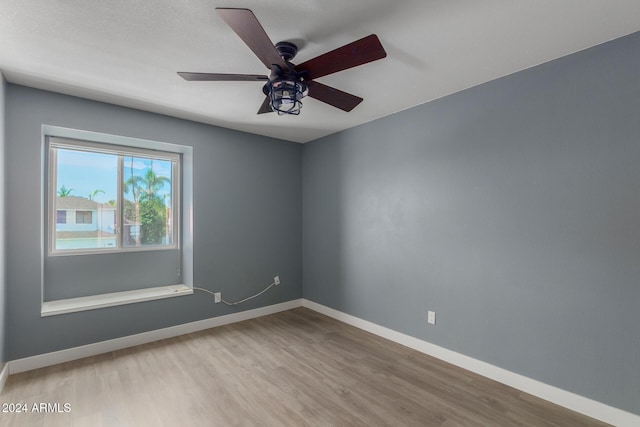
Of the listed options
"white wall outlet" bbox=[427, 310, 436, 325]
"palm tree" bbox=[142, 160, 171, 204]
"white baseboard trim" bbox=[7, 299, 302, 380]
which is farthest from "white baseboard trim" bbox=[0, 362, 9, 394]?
"white wall outlet" bbox=[427, 310, 436, 325]

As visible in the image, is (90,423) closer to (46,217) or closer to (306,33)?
(46,217)

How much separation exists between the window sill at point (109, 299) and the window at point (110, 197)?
49 centimetres

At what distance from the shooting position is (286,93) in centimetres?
186

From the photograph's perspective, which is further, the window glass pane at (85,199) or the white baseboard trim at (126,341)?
Answer: the window glass pane at (85,199)

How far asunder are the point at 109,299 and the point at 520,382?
3814mm

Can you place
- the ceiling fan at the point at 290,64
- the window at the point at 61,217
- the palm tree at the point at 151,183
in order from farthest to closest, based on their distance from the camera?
the palm tree at the point at 151,183
the window at the point at 61,217
the ceiling fan at the point at 290,64

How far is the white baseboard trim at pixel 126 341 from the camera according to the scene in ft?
8.43

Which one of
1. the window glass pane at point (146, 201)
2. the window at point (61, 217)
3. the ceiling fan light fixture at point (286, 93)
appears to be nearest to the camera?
the ceiling fan light fixture at point (286, 93)

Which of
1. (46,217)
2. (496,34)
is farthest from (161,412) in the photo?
(496,34)

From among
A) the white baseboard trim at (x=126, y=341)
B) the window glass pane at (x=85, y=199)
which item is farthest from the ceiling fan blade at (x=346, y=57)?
the white baseboard trim at (x=126, y=341)

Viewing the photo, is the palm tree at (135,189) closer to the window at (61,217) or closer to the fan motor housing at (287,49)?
the window at (61,217)

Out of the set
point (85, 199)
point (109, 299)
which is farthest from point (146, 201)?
point (109, 299)

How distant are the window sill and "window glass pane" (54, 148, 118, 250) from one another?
0.55 metres

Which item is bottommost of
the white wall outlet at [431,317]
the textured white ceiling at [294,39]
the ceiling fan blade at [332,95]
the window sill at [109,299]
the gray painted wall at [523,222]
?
the white wall outlet at [431,317]
